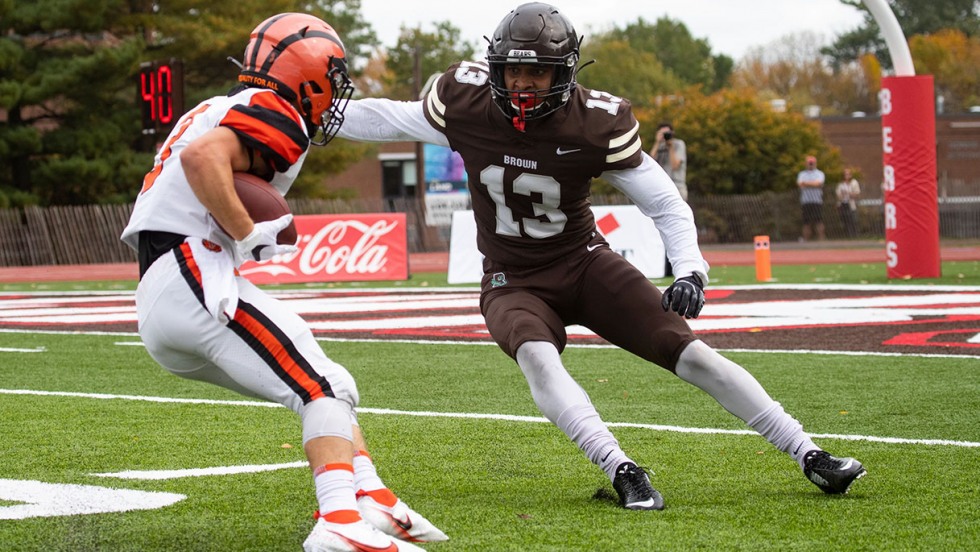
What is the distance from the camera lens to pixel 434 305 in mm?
12445

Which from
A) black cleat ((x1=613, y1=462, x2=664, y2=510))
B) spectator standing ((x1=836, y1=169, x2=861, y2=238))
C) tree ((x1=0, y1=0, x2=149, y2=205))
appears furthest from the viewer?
spectator standing ((x1=836, y1=169, x2=861, y2=238))

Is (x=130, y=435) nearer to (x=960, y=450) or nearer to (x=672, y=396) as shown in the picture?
(x=672, y=396)

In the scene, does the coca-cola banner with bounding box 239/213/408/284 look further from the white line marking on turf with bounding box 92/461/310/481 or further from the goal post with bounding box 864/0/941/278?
the white line marking on turf with bounding box 92/461/310/481

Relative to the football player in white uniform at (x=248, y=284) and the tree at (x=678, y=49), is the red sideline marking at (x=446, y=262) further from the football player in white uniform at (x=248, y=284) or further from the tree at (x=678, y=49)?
the tree at (x=678, y=49)

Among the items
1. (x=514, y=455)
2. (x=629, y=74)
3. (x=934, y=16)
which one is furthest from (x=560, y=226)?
(x=629, y=74)

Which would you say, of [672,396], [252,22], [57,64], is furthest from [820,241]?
[672,396]

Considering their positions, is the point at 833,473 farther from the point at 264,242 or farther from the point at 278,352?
the point at 264,242

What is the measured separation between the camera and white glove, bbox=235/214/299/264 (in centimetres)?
359

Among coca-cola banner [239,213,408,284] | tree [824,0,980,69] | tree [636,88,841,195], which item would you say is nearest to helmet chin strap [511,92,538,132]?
coca-cola banner [239,213,408,284]

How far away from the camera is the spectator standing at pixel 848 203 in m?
29.9

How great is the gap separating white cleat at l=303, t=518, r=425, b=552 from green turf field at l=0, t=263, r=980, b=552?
0.26 meters

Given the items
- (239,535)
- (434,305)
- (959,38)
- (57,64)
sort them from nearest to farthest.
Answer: (239,535)
(434,305)
(57,64)
(959,38)

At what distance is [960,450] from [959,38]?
213 ft

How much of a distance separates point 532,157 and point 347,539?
168 centimetres
